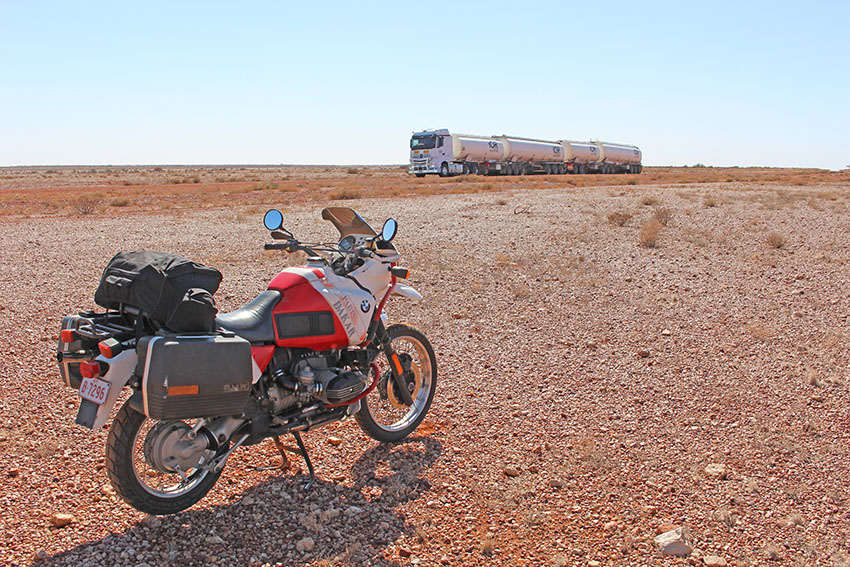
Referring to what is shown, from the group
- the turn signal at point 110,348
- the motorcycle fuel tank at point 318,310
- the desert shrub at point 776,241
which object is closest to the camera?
the turn signal at point 110,348

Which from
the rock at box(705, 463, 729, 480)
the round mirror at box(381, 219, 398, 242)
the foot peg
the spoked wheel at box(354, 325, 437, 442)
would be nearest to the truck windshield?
the spoked wheel at box(354, 325, 437, 442)

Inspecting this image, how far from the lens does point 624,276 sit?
10.5m

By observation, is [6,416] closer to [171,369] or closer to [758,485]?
[171,369]

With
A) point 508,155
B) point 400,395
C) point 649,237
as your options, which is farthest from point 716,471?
point 508,155

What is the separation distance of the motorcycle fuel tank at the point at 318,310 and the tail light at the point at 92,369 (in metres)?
0.94

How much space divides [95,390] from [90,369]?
0.13m

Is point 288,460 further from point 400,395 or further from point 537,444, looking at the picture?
point 537,444

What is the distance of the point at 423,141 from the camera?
47.2m

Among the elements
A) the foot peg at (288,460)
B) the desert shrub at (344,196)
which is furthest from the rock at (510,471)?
the desert shrub at (344,196)

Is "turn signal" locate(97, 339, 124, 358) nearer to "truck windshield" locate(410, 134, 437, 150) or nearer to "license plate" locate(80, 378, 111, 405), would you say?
"license plate" locate(80, 378, 111, 405)

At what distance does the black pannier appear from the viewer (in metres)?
3.27

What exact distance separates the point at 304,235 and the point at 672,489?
1137 centimetres

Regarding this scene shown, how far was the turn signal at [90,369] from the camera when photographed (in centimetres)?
319

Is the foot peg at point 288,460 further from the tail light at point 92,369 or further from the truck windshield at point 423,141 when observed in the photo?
the truck windshield at point 423,141
